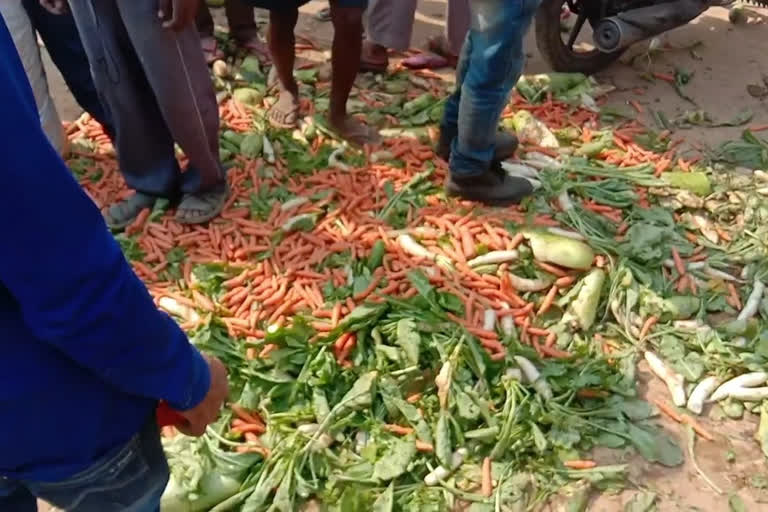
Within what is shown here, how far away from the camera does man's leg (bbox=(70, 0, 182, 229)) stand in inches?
110

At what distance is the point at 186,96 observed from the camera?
291 cm

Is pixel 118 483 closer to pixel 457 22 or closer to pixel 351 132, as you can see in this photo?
pixel 351 132

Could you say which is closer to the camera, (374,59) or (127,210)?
(127,210)

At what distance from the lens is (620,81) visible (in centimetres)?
460

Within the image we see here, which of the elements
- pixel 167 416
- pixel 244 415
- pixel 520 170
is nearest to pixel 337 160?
pixel 520 170

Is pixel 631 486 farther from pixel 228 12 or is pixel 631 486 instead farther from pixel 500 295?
pixel 228 12

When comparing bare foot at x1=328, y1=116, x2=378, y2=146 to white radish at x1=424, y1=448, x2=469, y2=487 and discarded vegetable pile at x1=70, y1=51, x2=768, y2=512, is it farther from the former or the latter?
white radish at x1=424, y1=448, x2=469, y2=487

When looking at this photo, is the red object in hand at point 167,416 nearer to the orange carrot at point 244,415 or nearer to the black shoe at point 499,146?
the orange carrot at point 244,415

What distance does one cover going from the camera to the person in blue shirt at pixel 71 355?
0.96m

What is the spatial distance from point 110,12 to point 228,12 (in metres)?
1.85

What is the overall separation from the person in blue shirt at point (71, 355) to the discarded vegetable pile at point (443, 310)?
3.50 feet

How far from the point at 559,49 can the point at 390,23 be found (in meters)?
0.99

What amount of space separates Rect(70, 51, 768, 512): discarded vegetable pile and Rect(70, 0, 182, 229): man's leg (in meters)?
0.14

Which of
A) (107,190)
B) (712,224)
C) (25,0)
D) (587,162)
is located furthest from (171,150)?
(712,224)
